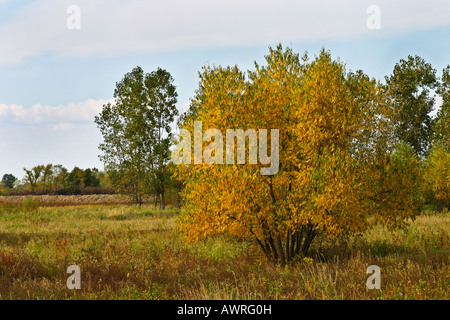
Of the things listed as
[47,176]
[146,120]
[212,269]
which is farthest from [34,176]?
[212,269]

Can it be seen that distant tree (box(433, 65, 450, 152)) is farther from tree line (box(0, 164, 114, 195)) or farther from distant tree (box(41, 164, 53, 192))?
distant tree (box(41, 164, 53, 192))

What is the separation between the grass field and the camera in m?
9.09

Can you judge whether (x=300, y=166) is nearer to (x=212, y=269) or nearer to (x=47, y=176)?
(x=212, y=269)

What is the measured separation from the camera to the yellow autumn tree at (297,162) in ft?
34.8

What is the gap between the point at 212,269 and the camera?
12039mm

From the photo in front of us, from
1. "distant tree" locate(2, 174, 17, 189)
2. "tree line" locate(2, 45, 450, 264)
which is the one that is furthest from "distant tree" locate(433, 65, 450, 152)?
"distant tree" locate(2, 174, 17, 189)

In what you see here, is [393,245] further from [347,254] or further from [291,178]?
[291,178]

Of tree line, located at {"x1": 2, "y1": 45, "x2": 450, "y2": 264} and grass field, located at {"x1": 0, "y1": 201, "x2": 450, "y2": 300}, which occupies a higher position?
tree line, located at {"x1": 2, "y1": 45, "x2": 450, "y2": 264}

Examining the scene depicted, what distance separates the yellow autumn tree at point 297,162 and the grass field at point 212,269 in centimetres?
118

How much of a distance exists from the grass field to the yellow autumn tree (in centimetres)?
118

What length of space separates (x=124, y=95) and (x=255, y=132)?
97.4 feet

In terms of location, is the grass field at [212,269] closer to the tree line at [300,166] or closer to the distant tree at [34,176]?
the tree line at [300,166]

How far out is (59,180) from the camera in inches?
3078
